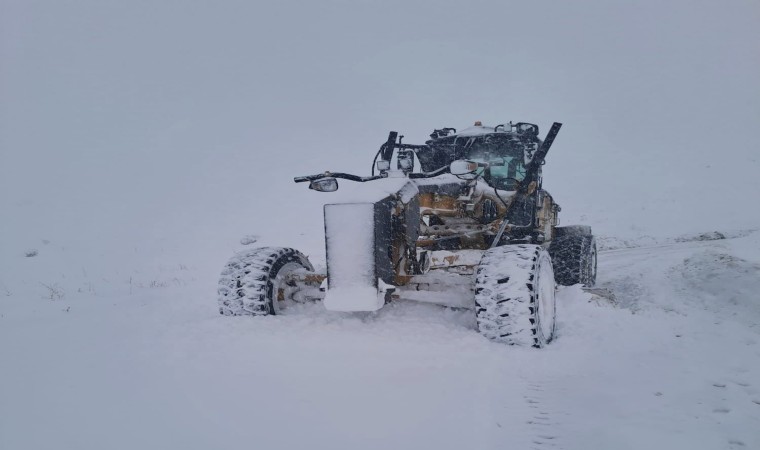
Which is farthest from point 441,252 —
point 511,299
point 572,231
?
point 572,231

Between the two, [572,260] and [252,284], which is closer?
[252,284]

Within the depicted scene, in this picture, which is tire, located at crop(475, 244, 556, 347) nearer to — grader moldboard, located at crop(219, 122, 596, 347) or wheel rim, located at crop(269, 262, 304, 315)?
grader moldboard, located at crop(219, 122, 596, 347)

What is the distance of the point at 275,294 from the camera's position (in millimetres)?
4867

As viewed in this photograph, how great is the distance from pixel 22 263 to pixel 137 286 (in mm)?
5719

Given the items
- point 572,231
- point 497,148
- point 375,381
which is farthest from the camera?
point 572,231

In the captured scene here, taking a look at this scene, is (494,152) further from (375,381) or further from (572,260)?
(375,381)

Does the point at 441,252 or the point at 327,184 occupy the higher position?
the point at 327,184

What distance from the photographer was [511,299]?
383cm

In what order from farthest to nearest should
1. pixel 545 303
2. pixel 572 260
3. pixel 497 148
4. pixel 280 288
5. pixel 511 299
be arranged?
pixel 497 148 → pixel 572 260 → pixel 280 288 → pixel 545 303 → pixel 511 299

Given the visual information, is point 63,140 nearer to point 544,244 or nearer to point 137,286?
point 137,286

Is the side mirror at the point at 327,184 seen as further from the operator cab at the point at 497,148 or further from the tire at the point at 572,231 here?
the tire at the point at 572,231

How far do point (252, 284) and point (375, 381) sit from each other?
2.13 metres

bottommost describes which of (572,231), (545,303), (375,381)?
(375,381)

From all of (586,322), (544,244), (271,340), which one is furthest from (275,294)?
(544,244)
